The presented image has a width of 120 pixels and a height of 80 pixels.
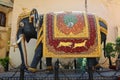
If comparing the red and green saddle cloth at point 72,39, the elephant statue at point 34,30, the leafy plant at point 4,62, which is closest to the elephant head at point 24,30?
the elephant statue at point 34,30

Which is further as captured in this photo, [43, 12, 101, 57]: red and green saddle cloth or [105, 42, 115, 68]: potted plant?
[105, 42, 115, 68]: potted plant

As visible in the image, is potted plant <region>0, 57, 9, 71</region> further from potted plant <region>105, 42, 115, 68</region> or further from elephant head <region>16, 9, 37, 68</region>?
potted plant <region>105, 42, 115, 68</region>

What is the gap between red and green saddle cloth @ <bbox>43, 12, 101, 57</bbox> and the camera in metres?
3.91

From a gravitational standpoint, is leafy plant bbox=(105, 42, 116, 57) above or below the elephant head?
below

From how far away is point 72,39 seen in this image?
12.9 feet

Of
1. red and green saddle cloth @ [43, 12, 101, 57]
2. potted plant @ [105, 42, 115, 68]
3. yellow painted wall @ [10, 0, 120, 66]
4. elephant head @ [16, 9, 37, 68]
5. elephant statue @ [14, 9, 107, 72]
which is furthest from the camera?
yellow painted wall @ [10, 0, 120, 66]

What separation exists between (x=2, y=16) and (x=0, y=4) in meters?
0.52

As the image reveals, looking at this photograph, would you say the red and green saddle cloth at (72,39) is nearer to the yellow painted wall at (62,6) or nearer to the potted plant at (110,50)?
the potted plant at (110,50)

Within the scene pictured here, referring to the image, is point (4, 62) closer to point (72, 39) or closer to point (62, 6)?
point (62, 6)

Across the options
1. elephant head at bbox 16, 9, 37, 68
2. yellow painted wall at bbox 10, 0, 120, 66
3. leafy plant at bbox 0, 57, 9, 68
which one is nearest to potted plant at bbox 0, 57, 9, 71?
leafy plant at bbox 0, 57, 9, 68

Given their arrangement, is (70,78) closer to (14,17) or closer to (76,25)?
(76,25)

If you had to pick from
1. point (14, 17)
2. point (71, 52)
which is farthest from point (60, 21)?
point (14, 17)

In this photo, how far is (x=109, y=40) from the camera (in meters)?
5.91

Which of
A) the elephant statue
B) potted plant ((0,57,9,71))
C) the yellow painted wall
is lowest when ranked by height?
potted plant ((0,57,9,71))
